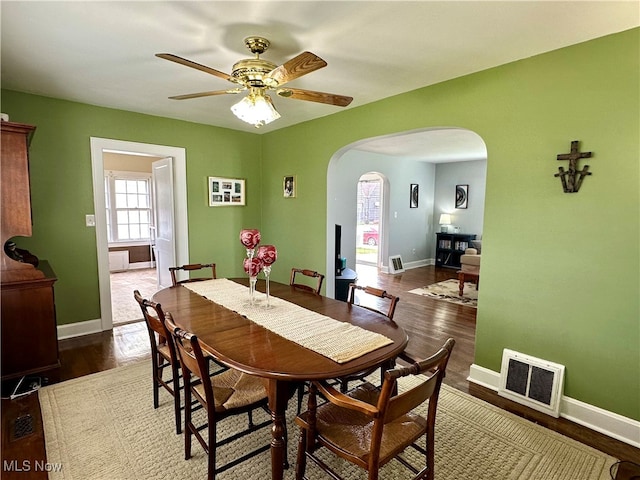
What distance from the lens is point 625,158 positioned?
1.96 m

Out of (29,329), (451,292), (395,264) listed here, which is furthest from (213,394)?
(395,264)

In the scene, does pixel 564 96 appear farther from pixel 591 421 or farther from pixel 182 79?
pixel 182 79

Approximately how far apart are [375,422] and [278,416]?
47 cm

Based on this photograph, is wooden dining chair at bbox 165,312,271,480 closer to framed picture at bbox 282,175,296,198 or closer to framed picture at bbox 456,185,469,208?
framed picture at bbox 282,175,296,198

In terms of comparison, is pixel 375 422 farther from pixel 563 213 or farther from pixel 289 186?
pixel 289 186

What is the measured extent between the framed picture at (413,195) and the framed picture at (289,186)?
4101 millimetres

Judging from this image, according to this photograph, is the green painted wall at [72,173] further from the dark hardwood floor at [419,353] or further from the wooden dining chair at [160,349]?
the wooden dining chair at [160,349]

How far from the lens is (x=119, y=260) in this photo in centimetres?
683

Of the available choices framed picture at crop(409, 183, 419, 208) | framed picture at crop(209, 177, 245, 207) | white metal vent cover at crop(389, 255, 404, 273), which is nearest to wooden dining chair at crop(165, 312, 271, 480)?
framed picture at crop(209, 177, 245, 207)

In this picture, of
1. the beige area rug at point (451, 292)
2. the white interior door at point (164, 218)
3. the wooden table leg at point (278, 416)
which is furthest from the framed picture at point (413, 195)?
the wooden table leg at point (278, 416)

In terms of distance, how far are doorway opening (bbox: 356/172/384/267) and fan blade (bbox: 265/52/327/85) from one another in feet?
19.6

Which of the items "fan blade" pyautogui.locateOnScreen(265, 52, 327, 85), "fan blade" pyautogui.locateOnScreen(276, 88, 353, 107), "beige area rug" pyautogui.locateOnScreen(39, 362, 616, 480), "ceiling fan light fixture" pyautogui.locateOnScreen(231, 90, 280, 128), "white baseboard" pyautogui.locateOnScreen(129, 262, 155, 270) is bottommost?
"beige area rug" pyautogui.locateOnScreen(39, 362, 616, 480)

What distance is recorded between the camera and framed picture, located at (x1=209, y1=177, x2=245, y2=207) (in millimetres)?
4406

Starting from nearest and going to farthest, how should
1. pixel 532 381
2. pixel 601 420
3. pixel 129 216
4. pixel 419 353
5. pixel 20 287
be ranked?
pixel 601 420, pixel 532 381, pixel 20 287, pixel 419 353, pixel 129 216
